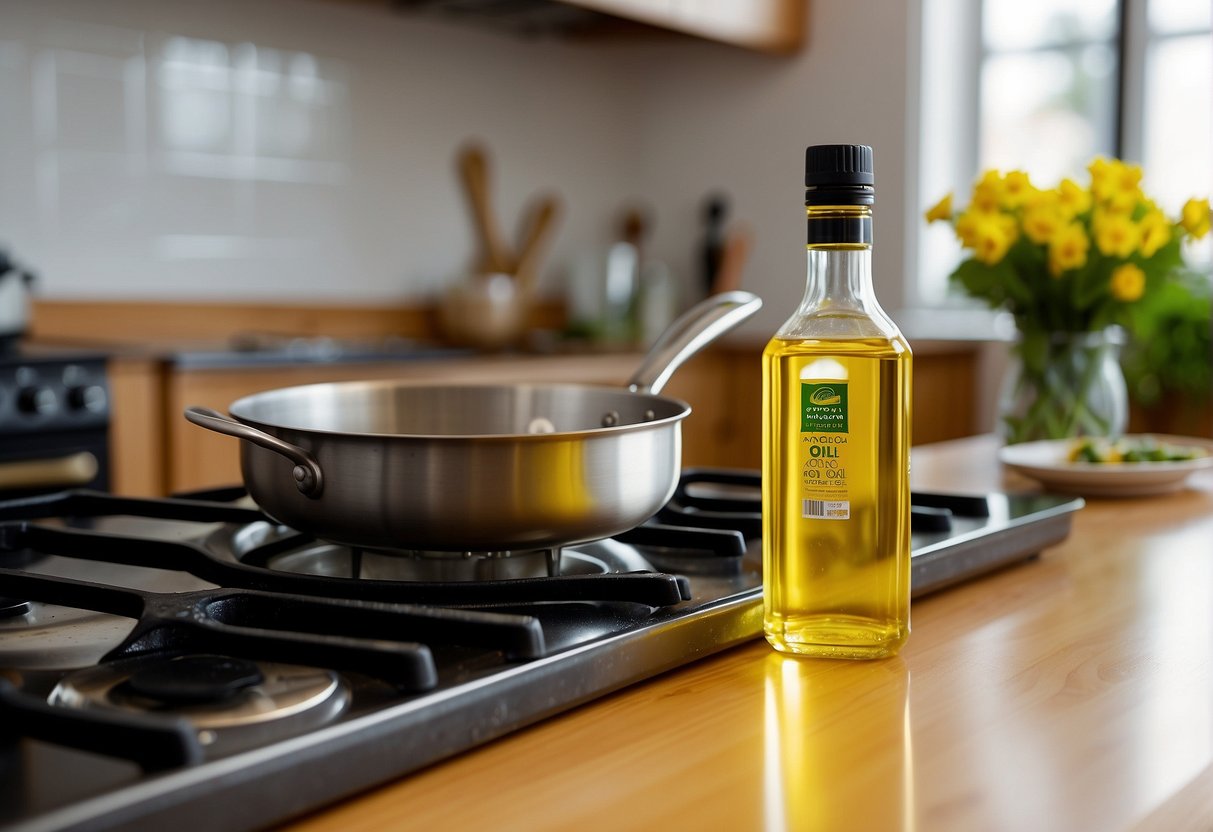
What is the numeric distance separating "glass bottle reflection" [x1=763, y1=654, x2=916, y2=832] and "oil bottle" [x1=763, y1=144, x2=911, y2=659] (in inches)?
1.1

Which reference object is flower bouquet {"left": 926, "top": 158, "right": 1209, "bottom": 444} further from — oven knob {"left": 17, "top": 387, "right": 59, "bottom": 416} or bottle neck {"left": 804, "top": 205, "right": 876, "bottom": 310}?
oven knob {"left": 17, "top": 387, "right": 59, "bottom": 416}

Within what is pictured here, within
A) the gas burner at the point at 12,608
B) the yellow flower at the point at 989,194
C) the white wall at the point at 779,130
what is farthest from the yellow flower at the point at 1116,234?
the white wall at the point at 779,130

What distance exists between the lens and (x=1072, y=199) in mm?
1410

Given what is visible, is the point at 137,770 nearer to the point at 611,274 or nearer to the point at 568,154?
the point at 611,274

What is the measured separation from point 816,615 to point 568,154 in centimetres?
326

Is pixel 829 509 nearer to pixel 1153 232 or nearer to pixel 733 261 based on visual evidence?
pixel 1153 232

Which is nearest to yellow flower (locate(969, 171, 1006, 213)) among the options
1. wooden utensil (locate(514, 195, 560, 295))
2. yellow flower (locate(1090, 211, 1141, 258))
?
yellow flower (locate(1090, 211, 1141, 258))

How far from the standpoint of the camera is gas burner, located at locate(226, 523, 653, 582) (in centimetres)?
69

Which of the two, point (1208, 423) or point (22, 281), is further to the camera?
point (1208, 423)

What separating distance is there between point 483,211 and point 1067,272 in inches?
84.9

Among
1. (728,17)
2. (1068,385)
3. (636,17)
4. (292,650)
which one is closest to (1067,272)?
(1068,385)

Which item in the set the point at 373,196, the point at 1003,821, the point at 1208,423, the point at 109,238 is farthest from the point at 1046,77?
the point at 1003,821

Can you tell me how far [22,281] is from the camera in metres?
2.31

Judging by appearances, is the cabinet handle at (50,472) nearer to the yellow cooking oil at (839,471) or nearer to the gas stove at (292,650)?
the gas stove at (292,650)
